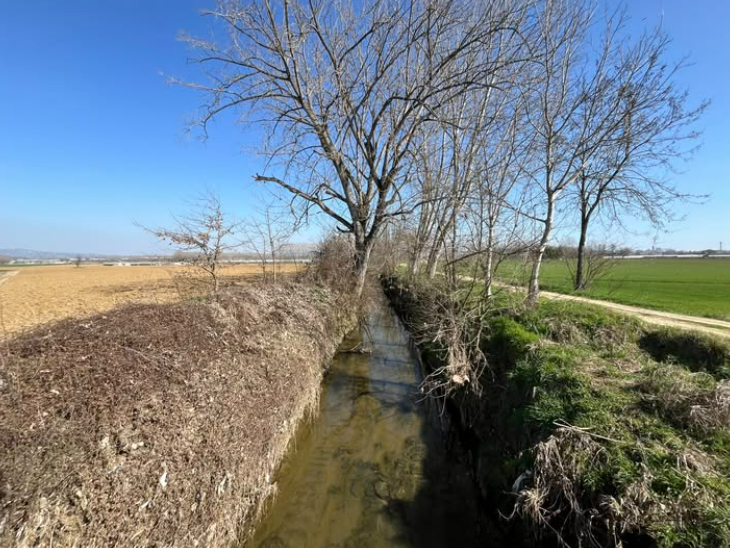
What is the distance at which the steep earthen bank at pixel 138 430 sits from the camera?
7.64ft

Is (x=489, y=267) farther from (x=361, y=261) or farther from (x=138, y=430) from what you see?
(x=138, y=430)

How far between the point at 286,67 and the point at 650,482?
12.9 metres

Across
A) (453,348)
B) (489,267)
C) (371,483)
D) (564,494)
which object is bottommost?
(371,483)

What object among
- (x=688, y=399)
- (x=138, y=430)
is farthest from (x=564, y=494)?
(x=138, y=430)

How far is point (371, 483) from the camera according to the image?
5.09 metres

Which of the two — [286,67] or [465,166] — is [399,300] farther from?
[286,67]

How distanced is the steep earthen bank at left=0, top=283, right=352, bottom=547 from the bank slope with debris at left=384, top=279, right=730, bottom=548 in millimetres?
2930

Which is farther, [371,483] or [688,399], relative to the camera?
[371,483]

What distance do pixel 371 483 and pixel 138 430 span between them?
11.3ft

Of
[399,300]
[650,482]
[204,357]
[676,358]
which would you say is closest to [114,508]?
[204,357]

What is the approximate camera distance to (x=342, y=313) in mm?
11734

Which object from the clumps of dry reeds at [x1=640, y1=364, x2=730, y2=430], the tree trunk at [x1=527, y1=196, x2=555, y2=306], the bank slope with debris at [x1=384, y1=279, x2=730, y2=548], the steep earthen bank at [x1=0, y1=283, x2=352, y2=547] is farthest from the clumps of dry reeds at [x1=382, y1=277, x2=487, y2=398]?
the steep earthen bank at [x1=0, y1=283, x2=352, y2=547]

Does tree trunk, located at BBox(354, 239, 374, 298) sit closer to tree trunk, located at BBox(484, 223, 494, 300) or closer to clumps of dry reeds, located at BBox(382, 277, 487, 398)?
clumps of dry reeds, located at BBox(382, 277, 487, 398)

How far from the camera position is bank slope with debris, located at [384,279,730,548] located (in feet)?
9.04
